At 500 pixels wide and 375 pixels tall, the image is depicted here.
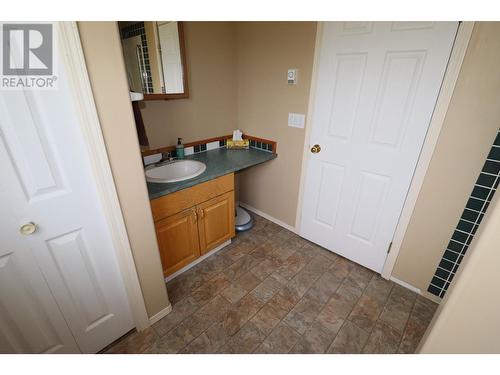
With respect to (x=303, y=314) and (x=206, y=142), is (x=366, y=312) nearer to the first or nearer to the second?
(x=303, y=314)

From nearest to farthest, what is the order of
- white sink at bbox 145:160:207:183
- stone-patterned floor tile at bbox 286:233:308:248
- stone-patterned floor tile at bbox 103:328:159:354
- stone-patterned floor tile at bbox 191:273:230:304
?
stone-patterned floor tile at bbox 103:328:159:354, stone-patterned floor tile at bbox 191:273:230:304, white sink at bbox 145:160:207:183, stone-patterned floor tile at bbox 286:233:308:248

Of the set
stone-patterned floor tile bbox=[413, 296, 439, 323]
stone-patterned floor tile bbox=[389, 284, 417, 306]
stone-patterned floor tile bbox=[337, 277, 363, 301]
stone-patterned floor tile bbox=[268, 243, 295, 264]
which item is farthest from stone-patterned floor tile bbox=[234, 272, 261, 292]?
stone-patterned floor tile bbox=[413, 296, 439, 323]

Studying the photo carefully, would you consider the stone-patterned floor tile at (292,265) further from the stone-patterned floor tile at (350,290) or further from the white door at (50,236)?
the white door at (50,236)

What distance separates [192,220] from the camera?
1687 millimetres

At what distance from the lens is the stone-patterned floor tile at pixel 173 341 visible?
132cm

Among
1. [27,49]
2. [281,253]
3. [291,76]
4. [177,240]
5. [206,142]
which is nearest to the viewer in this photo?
[27,49]

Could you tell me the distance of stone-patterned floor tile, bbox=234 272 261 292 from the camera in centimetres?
175

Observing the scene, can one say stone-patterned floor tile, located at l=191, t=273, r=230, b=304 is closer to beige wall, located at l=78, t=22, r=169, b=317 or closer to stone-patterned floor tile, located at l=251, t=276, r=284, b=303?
stone-patterned floor tile, located at l=251, t=276, r=284, b=303

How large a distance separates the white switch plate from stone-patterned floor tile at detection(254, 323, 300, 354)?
1524 mm

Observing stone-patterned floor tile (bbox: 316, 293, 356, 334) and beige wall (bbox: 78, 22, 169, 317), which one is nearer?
beige wall (bbox: 78, 22, 169, 317)

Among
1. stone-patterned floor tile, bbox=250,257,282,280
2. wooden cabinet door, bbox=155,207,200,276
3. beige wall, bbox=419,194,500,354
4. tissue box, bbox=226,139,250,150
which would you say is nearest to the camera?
beige wall, bbox=419,194,500,354

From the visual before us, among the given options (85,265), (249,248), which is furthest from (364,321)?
(85,265)

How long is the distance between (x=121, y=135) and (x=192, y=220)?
2.83 ft

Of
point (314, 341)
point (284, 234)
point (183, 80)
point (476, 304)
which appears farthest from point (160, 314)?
point (183, 80)
